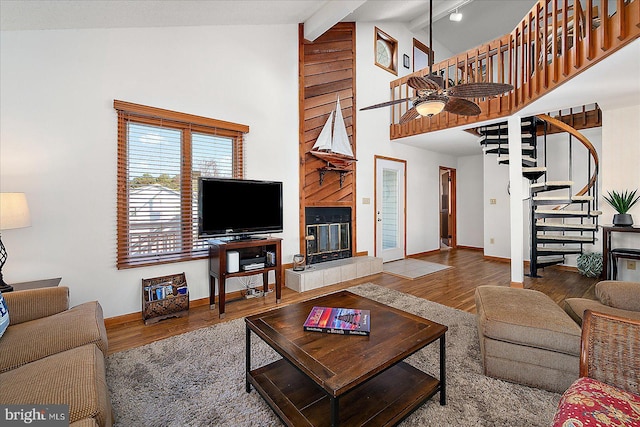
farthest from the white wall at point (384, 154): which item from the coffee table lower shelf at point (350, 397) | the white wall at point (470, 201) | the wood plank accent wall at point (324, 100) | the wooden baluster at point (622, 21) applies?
the coffee table lower shelf at point (350, 397)

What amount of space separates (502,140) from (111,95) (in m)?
5.24

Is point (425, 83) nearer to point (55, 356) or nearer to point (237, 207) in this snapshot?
point (237, 207)

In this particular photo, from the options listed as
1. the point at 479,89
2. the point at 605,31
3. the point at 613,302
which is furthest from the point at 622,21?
the point at 613,302

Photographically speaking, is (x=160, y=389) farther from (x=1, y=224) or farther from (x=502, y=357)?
(x=502, y=357)

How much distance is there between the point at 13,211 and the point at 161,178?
114cm

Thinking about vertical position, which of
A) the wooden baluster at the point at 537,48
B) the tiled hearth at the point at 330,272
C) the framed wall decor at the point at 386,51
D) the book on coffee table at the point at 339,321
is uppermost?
the framed wall decor at the point at 386,51

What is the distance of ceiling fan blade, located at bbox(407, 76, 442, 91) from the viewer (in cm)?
204

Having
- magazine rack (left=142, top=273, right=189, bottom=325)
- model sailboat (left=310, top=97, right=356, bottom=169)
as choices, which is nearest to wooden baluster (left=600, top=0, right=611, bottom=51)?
model sailboat (left=310, top=97, right=356, bottom=169)

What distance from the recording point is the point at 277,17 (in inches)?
141

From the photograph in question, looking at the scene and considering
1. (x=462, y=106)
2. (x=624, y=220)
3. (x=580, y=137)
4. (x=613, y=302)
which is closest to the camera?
(x=613, y=302)

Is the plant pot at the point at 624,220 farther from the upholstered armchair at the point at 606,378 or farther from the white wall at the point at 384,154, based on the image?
the upholstered armchair at the point at 606,378

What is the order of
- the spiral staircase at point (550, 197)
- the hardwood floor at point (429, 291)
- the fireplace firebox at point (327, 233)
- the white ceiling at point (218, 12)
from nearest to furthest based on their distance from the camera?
the white ceiling at point (218, 12) < the hardwood floor at point (429, 291) < the spiral staircase at point (550, 197) < the fireplace firebox at point (327, 233)

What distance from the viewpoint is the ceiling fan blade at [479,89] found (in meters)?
2.04

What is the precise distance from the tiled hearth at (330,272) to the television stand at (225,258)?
1.31 ft
